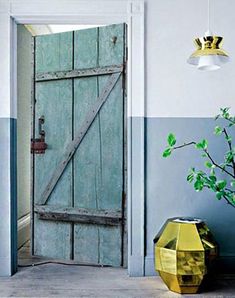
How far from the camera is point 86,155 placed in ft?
10.7

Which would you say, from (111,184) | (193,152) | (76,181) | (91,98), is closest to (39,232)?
(76,181)

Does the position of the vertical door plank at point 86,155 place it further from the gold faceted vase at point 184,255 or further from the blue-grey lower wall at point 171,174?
the gold faceted vase at point 184,255

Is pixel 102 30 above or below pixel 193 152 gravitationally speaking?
above

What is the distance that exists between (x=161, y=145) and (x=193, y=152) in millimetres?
254

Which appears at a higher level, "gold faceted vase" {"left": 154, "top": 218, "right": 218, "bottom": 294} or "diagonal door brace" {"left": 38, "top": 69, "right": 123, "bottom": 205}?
"diagonal door brace" {"left": 38, "top": 69, "right": 123, "bottom": 205}

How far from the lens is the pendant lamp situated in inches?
97.9

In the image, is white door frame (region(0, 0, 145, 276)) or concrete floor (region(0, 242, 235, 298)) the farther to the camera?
white door frame (region(0, 0, 145, 276))

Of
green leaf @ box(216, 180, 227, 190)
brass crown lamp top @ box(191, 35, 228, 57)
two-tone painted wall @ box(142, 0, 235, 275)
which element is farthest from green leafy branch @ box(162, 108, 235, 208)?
brass crown lamp top @ box(191, 35, 228, 57)

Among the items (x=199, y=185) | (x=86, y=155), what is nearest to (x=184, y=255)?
(x=199, y=185)

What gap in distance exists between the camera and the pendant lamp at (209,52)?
2486 millimetres

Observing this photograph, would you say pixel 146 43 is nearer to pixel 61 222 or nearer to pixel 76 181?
pixel 76 181

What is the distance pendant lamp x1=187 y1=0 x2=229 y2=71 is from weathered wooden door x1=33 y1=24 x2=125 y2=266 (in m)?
0.75

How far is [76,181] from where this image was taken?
10.8 feet

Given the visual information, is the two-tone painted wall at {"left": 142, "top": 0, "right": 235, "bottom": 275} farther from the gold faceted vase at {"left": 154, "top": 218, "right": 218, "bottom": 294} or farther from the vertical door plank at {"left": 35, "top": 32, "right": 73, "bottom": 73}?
the vertical door plank at {"left": 35, "top": 32, "right": 73, "bottom": 73}
